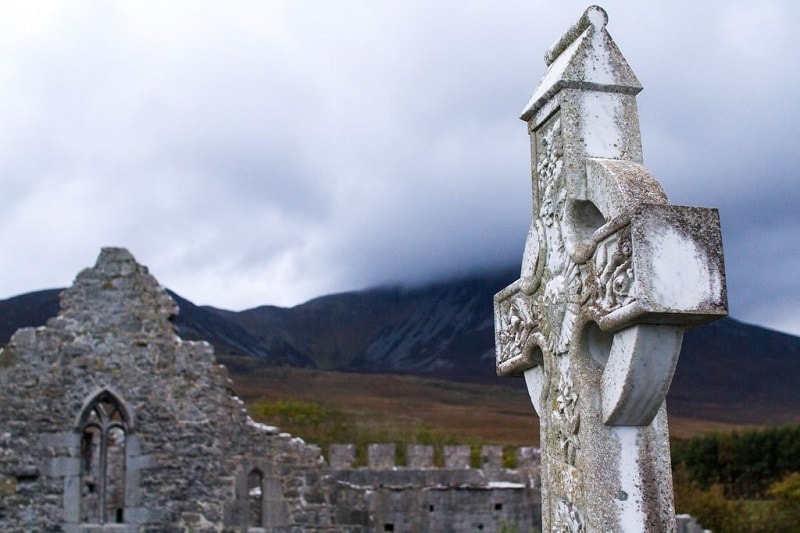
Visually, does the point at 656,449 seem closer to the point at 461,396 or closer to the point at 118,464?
the point at 118,464

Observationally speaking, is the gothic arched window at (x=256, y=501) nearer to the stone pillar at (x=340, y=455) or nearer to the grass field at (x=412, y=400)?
the stone pillar at (x=340, y=455)

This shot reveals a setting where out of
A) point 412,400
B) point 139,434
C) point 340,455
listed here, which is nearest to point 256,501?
point 139,434

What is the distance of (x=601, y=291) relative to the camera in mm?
3496

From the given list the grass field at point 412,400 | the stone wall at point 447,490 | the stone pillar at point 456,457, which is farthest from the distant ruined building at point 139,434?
the grass field at point 412,400

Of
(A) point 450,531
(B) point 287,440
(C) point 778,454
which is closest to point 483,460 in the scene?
(A) point 450,531

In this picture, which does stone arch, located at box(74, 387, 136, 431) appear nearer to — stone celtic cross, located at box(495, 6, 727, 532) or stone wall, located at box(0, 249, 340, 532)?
stone wall, located at box(0, 249, 340, 532)

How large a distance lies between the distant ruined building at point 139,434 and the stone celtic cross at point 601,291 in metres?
11.1

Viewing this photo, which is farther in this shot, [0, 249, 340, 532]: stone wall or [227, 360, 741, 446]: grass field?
[227, 360, 741, 446]: grass field

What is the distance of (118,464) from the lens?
18.7 m

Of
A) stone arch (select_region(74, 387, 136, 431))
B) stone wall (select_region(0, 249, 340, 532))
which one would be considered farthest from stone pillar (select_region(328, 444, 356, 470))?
stone arch (select_region(74, 387, 136, 431))

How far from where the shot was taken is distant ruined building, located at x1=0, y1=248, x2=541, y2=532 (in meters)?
14.3

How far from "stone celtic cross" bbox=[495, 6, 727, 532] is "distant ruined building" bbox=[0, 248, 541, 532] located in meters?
11.1

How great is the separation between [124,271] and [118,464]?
527 centimetres

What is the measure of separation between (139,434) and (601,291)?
12213 mm
